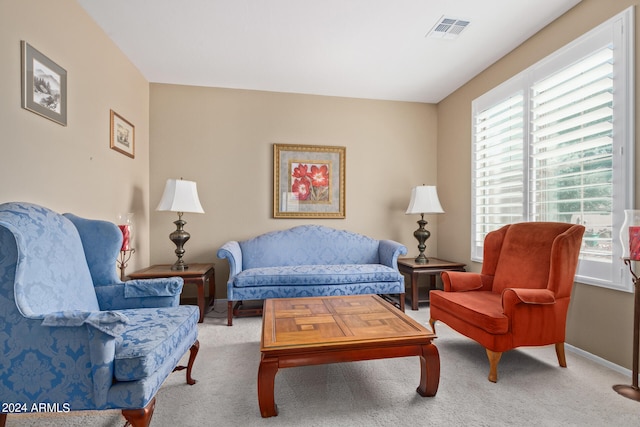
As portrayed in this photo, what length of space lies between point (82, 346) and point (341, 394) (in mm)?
1329

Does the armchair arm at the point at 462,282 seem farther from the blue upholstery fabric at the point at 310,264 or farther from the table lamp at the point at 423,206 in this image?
the table lamp at the point at 423,206

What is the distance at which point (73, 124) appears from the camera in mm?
2342

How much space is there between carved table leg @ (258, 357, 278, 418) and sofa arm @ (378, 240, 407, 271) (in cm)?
221

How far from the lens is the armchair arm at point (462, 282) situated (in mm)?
2596

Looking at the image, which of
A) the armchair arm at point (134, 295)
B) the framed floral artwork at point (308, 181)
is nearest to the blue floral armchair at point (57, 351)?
the armchair arm at point (134, 295)

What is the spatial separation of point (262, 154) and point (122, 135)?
5.05 ft

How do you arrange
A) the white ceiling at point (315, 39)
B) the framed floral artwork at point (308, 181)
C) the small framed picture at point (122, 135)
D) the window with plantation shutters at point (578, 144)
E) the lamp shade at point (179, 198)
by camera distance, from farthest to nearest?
1. the framed floral artwork at point (308, 181)
2. the lamp shade at point (179, 198)
3. the small framed picture at point (122, 135)
4. the white ceiling at point (315, 39)
5. the window with plantation shutters at point (578, 144)

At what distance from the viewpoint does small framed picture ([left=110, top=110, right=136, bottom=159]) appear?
2922 millimetres

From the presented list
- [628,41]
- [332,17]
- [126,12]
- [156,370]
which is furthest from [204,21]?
[628,41]

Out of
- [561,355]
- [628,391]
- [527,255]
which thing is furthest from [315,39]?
[628,391]

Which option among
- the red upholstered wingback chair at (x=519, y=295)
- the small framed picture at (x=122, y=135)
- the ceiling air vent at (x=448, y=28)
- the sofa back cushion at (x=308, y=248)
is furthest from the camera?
the sofa back cushion at (x=308, y=248)

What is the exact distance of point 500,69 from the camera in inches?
126

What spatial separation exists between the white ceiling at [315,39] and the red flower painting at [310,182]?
1018 mm

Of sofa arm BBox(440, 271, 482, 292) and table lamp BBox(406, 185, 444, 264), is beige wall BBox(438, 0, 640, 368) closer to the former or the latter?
table lamp BBox(406, 185, 444, 264)
